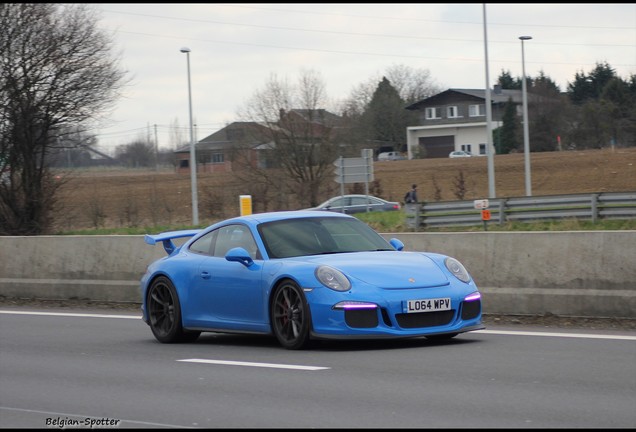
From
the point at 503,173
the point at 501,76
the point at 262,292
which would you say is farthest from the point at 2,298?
the point at 501,76

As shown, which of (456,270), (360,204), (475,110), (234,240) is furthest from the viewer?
(475,110)

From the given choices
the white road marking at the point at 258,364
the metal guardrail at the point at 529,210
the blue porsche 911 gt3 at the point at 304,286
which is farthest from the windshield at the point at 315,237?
the metal guardrail at the point at 529,210

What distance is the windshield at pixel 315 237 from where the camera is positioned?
10469mm

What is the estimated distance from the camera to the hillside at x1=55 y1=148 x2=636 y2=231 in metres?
44.0

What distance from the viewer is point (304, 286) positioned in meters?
9.63

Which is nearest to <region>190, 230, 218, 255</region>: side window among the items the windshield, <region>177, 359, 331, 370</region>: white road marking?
the windshield

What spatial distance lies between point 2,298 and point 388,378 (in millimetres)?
11392

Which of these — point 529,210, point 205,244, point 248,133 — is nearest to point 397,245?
point 205,244

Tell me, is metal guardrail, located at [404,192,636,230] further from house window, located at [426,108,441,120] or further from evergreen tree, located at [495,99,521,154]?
house window, located at [426,108,441,120]

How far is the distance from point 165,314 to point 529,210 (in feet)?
75.2

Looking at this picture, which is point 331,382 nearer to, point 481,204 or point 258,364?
point 258,364

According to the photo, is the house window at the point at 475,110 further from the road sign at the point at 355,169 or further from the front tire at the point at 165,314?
the front tire at the point at 165,314

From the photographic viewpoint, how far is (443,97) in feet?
377

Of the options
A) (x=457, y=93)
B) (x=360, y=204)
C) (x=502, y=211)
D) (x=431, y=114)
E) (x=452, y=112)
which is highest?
(x=457, y=93)
